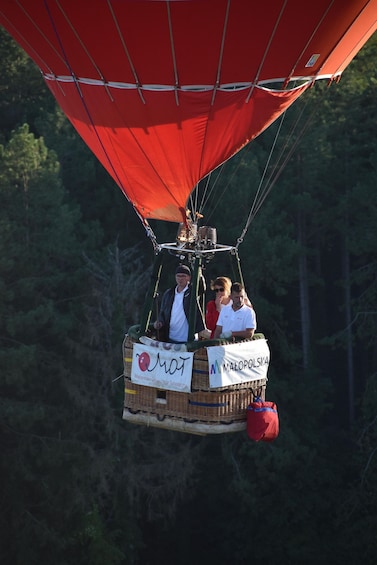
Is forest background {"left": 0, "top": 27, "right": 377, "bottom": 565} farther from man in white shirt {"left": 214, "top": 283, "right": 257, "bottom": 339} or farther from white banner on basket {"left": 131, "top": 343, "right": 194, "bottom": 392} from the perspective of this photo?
man in white shirt {"left": 214, "top": 283, "right": 257, "bottom": 339}

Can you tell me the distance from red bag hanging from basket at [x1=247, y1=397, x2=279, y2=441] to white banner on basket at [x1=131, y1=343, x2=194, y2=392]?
533 mm

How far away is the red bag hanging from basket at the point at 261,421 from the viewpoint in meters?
11.4

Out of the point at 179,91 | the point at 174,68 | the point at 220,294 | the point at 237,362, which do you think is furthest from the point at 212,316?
the point at 174,68

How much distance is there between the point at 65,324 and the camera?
2398cm

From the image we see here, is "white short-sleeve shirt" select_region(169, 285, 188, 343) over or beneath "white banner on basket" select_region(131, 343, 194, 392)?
over


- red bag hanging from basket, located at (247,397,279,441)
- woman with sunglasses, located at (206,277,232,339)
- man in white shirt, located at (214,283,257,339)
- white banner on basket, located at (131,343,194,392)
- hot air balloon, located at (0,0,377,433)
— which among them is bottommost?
red bag hanging from basket, located at (247,397,279,441)

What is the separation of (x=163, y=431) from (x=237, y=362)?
1305cm

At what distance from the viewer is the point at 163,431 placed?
24.4 m

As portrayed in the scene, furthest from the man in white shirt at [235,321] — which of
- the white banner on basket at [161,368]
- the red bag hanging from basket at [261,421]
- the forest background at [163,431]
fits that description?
the forest background at [163,431]

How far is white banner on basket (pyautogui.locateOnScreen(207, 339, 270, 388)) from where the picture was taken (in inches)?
448

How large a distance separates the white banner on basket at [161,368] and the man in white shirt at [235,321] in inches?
14.3

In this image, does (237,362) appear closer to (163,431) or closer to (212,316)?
(212,316)

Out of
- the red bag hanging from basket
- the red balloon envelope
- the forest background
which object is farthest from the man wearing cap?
the forest background

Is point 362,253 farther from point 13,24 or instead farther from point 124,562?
point 13,24
